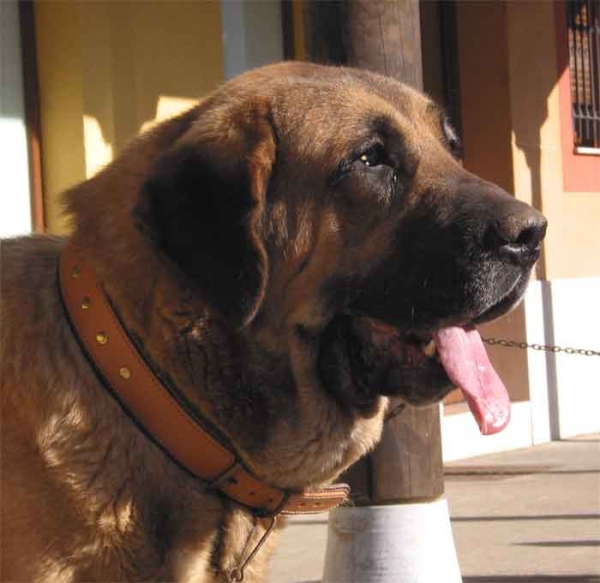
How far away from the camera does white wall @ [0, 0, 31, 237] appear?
23.5 feet

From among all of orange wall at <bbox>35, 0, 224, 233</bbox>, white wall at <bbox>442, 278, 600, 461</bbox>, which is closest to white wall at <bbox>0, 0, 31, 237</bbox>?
orange wall at <bbox>35, 0, 224, 233</bbox>

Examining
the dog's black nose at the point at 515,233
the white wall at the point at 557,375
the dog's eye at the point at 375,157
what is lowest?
the white wall at the point at 557,375

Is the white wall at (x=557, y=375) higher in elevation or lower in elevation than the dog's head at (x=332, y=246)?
lower

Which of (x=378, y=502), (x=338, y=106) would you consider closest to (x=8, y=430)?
(x=338, y=106)

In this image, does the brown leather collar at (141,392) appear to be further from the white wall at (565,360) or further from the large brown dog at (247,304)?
the white wall at (565,360)

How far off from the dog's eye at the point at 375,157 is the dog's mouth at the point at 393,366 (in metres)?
0.40

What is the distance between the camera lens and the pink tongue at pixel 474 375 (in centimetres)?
339

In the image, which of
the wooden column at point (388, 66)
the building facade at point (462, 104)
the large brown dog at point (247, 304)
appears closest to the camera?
the large brown dog at point (247, 304)

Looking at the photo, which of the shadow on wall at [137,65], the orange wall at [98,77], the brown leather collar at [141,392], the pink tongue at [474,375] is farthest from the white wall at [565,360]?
the brown leather collar at [141,392]

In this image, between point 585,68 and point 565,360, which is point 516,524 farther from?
point 585,68

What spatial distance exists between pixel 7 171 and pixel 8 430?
447 cm

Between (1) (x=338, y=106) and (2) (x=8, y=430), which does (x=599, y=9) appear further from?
(2) (x=8, y=430)

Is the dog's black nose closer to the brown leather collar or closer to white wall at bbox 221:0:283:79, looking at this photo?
the brown leather collar

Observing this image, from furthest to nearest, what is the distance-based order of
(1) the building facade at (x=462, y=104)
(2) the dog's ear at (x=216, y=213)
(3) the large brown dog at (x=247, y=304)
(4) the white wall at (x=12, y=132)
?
(1) the building facade at (x=462, y=104), (4) the white wall at (x=12, y=132), (2) the dog's ear at (x=216, y=213), (3) the large brown dog at (x=247, y=304)
